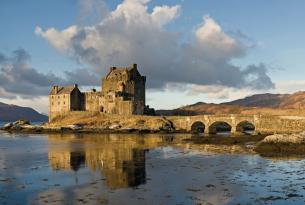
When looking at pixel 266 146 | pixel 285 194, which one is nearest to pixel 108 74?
pixel 266 146

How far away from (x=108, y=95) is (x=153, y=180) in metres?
65.0

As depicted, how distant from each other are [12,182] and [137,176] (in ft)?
20.0

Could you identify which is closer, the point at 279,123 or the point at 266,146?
the point at 266,146

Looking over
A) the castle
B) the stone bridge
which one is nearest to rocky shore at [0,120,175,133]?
the stone bridge

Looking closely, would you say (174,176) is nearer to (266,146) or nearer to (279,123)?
(266,146)

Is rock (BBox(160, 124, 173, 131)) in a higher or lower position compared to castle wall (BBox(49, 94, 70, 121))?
lower

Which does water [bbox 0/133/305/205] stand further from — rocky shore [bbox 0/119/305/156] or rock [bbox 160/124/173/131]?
rock [bbox 160/124/173/131]

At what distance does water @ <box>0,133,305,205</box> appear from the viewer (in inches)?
643

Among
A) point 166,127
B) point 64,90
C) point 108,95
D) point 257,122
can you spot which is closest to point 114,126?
point 166,127

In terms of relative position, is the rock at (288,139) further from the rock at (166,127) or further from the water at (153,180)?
the rock at (166,127)

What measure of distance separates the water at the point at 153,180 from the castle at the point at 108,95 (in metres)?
53.3

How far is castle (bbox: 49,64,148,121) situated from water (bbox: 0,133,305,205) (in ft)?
175

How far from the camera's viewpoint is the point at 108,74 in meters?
89.4

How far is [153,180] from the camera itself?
20.5m
